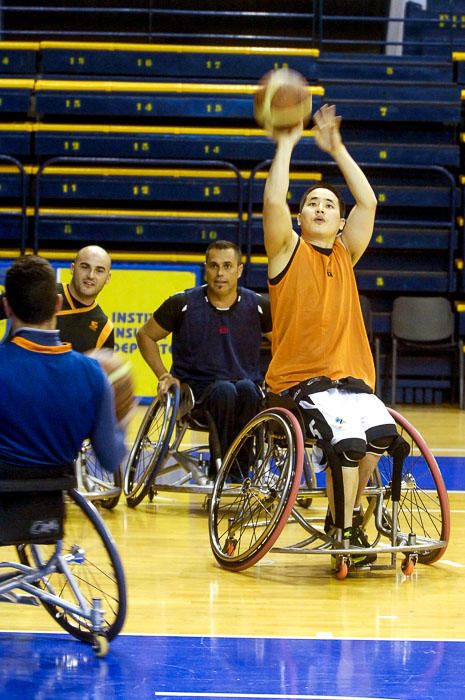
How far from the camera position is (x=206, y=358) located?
5.36 metres

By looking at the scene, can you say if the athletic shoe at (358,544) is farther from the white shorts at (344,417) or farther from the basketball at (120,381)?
the basketball at (120,381)

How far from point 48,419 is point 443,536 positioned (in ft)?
5.55

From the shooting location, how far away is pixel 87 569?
349cm

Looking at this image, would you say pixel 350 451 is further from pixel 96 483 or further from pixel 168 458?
pixel 96 483

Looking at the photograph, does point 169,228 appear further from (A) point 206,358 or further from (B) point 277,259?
(B) point 277,259

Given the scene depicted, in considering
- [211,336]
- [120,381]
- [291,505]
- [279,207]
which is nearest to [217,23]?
[211,336]

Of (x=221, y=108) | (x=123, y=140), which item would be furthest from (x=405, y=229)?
(x=123, y=140)

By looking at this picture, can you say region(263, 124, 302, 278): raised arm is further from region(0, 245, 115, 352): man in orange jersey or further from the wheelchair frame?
region(0, 245, 115, 352): man in orange jersey

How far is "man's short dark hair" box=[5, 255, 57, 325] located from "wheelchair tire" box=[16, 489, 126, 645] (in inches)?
18.0

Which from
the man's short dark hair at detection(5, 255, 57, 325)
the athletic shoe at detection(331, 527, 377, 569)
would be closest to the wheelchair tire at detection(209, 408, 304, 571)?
the athletic shoe at detection(331, 527, 377, 569)

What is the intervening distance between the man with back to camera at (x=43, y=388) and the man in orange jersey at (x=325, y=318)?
118 centimetres

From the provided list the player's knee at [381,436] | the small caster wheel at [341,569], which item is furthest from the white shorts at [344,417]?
the small caster wheel at [341,569]

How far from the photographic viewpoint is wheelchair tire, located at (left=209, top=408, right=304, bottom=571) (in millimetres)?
3777

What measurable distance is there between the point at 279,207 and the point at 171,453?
5.43ft
